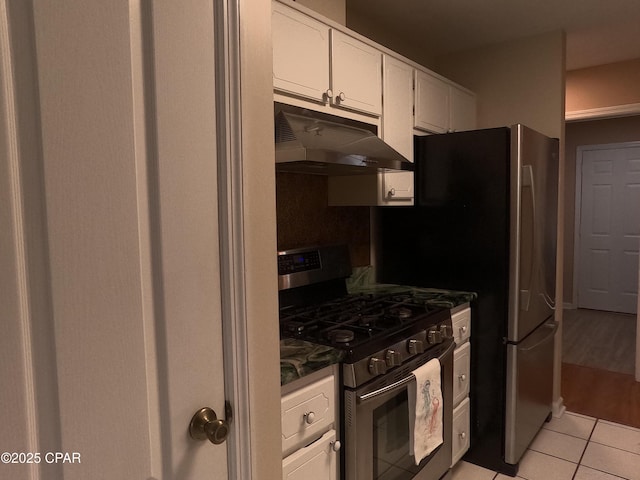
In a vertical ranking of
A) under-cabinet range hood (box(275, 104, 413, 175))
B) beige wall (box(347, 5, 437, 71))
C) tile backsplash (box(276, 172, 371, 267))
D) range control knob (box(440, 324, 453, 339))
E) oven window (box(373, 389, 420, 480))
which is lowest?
oven window (box(373, 389, 420, 480))

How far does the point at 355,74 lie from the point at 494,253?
1171 mm

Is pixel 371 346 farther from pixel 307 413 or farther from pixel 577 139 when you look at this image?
pixel 577 139

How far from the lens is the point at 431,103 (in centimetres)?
264

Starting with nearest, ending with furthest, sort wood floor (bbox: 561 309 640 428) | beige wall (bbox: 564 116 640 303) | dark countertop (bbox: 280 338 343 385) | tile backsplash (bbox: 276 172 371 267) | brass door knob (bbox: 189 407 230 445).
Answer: brass door knob (bbox: 189 407 230 445), dark countertop (bbox: 280 338 343 385), tile backsplash (bbox: 276 172 371 267), wood floor (bbox: 561 309 640 428), beige wall (bbox: 564 116 640 303)

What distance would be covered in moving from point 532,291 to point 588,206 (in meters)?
3.93

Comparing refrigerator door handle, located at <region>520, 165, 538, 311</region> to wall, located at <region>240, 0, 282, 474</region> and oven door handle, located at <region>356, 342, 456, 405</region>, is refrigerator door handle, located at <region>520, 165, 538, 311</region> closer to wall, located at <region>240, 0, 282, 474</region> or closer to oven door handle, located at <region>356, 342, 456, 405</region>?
oven door handle, located at <region>356, 342, 456, 405</region>

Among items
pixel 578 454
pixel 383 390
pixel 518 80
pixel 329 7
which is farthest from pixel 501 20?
pixel 578 454

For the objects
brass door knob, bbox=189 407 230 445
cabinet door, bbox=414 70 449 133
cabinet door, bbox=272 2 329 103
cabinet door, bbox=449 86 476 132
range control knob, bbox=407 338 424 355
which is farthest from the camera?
cabinet door, bbox=449 86 476 132

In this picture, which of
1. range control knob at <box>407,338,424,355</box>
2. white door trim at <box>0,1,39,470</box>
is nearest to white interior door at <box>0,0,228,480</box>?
white door trim at <box>0,1,39,470</box>

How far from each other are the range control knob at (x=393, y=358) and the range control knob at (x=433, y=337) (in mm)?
268

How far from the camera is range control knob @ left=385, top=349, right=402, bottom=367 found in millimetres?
1680

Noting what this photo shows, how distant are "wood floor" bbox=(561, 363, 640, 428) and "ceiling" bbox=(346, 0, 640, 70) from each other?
258 cm

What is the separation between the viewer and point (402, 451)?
1.82 metres

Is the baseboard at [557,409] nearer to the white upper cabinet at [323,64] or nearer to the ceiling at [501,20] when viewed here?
the white upper cabinet at [323,64]
